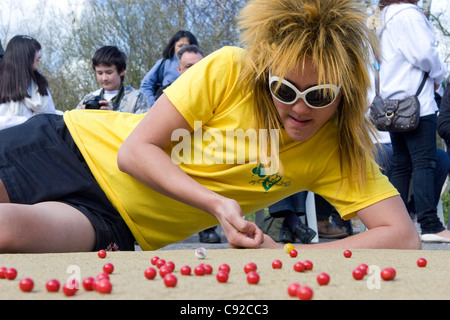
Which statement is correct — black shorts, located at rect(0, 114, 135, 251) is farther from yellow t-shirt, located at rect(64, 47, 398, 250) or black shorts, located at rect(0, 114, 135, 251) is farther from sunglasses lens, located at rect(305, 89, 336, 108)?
sunglasses lens, located at rect(305, 89, 336, 108)

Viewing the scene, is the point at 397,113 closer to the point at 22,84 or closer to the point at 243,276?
the point at 22,84

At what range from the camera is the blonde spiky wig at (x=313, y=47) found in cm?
226

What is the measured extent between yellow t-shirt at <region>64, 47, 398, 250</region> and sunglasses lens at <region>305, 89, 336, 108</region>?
28 centimetres

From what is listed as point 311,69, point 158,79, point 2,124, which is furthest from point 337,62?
point 158,79

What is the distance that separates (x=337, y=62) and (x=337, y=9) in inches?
8.9

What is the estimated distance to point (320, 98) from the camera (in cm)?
230

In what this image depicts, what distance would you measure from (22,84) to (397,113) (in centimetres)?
321

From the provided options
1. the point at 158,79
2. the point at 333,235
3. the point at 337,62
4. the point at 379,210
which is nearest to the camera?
the point at 337,62

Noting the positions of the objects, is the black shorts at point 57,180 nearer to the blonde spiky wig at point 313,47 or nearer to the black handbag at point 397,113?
the blonde spiky wig at point 313,47

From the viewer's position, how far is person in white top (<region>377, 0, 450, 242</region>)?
476 centimetres

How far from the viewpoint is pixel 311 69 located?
2.27 metres

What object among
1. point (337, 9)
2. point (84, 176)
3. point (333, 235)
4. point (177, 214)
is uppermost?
point (337, 9)

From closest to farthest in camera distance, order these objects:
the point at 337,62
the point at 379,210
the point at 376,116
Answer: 1. the point at 337,62
2. the point at 379,210
3. the point at 376,116
